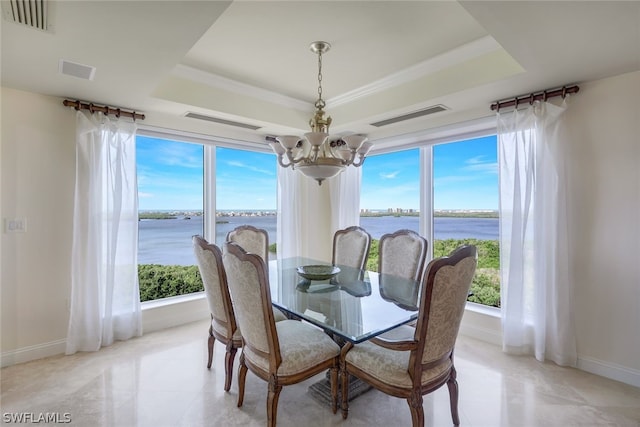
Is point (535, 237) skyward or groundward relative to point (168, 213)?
groundward

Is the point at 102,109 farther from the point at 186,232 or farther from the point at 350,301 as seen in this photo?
the point at 350,301

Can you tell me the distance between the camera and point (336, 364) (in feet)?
6.26

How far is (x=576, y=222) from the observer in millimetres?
2490

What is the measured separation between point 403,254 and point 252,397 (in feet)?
5.74

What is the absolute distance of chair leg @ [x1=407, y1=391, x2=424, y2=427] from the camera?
1.54m

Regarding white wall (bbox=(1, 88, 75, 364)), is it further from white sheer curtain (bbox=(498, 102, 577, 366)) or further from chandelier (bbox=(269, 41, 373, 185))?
white sheer curtain (bbox=(498, 102, 577, 366))

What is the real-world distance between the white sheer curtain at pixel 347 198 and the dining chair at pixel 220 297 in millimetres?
2371

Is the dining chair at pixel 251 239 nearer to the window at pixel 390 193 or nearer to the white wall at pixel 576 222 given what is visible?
the white wall at pixel 576 222

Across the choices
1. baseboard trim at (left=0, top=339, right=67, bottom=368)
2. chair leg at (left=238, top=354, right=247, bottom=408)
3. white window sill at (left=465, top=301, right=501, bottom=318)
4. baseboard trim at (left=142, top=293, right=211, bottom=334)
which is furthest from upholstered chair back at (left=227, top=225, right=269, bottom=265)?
white window sill at (left=465, top=301, right=501, bottom=318)

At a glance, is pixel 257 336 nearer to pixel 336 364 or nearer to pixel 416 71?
pixel 336 364

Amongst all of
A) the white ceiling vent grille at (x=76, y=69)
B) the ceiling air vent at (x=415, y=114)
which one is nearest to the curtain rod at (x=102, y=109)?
the white ceiling vent grille at (x=76, y=69)

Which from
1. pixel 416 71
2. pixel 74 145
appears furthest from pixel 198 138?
pixel 416 71

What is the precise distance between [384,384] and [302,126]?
2982mm

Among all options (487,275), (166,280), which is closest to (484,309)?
(487,275)
